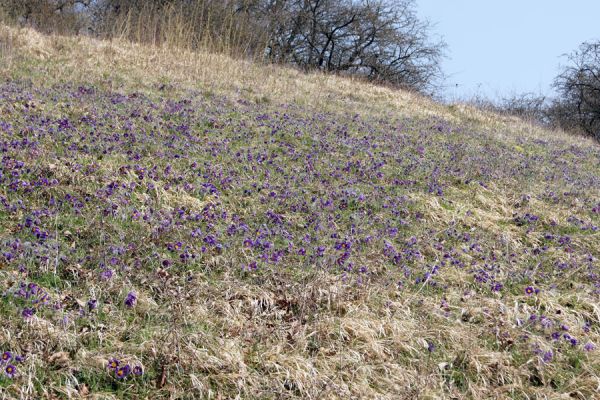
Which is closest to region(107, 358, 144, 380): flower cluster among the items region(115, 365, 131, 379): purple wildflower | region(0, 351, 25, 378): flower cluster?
region(115, 365, 131, 379): purple wildflower

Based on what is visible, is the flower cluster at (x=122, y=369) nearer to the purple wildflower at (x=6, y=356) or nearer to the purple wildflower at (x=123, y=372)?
the purple wildflower at (x=123, y=372)

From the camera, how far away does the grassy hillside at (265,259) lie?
3201mm

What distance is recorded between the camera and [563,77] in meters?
27.0

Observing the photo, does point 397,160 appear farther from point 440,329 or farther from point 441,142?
point 440,329

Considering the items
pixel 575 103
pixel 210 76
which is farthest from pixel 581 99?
pixel 210 76

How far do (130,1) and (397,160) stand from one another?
14.6 m

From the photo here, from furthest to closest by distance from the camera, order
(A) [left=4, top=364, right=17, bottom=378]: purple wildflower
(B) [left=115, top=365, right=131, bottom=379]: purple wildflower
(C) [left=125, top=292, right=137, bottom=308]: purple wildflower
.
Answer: (C) [left=125, top=292, right=137, bottom=308]: purple wildflower < (B) [left=115, top=365, right=131, bottom=379]: purple wildflower < (A) [left=4, top=364, right=17, bottom=378]: purple wildflower

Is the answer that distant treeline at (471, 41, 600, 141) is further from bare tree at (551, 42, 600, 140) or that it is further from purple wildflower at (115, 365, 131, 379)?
purple wildflower at (115, 365, 131, 379)

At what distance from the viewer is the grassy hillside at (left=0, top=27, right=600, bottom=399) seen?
10.5 feet

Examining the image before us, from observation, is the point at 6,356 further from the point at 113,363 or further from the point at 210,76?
the point at 210,76

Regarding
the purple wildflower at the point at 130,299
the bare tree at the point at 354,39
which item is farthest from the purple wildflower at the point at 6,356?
the bare tree at the point at 354,39

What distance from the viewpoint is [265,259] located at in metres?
4.49

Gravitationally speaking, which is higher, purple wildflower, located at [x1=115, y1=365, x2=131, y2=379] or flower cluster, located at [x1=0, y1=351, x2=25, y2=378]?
flower cluster, located at [x1=0, y1=351, x2=25, y2=378]

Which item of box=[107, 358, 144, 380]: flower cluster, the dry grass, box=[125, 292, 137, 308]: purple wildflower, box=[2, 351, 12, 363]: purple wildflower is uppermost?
the dry grass
